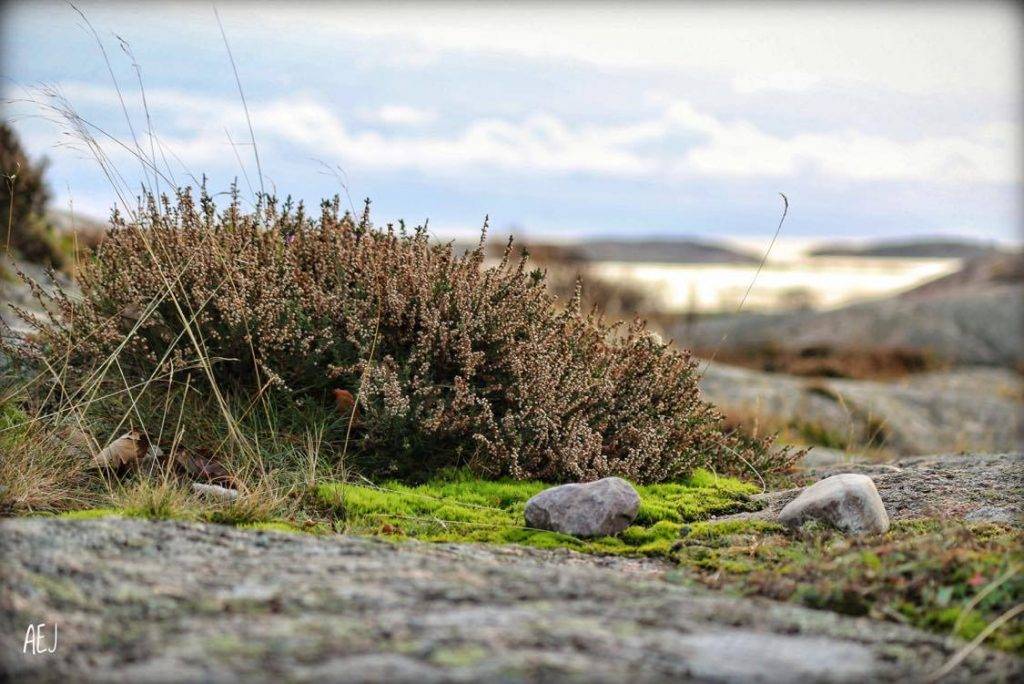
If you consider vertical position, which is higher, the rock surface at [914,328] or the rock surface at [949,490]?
the rock surface at [914,328]

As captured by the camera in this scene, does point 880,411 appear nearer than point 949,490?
No

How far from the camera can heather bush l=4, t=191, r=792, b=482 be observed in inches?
187

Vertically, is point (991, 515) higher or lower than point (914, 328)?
lower

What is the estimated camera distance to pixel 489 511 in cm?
430

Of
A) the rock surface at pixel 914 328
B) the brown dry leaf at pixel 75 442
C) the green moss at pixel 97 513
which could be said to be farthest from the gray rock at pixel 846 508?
the rock surface at pixel 914 328

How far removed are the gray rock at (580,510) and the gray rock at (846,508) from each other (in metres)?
Answer: 0.71

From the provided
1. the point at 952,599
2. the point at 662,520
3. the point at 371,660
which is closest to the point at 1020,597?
the point at 952,599

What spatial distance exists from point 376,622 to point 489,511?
6.42 ft

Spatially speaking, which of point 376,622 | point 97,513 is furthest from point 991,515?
point 97,513

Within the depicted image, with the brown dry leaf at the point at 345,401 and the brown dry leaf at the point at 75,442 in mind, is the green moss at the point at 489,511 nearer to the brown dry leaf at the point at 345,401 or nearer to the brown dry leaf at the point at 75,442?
the brown dry leaf at the point at 345,401

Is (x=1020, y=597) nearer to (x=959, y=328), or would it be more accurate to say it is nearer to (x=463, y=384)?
(x=463, y=384)

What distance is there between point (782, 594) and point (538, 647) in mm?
1080

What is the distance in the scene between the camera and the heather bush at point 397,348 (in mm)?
4742

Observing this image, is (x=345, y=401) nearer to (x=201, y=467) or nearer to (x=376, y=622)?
(x=201, y=467)
